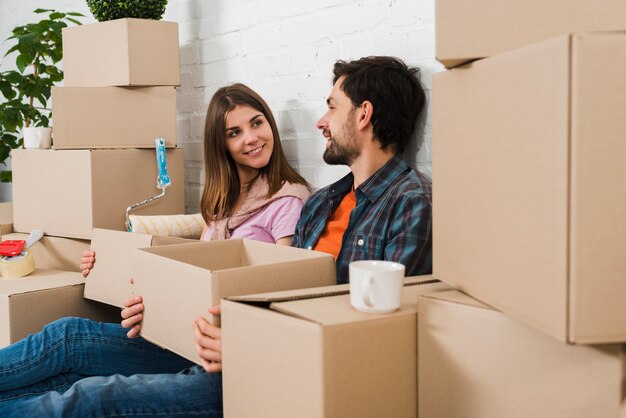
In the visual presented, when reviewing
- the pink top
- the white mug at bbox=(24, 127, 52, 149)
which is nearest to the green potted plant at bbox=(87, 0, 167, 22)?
the white mug at bbox=(24, 127, 52, 149)

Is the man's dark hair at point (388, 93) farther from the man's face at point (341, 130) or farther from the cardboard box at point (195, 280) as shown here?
the cardboard box at point (195, 280)

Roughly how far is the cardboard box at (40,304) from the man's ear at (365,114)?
0.95 m

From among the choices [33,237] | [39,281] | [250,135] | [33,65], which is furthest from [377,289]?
[33,65]

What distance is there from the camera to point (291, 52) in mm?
1982

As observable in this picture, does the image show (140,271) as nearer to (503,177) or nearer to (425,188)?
(425,188)

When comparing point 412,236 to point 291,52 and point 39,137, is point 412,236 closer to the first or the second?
point 291,52

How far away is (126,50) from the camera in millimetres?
2098

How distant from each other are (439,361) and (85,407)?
0.66m

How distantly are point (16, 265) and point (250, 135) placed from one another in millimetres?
785

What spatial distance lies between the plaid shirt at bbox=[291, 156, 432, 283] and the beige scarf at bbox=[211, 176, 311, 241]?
0.27 m

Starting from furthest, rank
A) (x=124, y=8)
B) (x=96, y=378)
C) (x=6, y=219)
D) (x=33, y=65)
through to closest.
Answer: (x=33, y=65), (x=6, y=219), (x=124, y=8), (x=96, y=378)

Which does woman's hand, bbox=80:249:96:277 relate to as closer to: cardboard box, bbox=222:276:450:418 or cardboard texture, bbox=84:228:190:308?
cardboard texture, bbox=84:228:190:308

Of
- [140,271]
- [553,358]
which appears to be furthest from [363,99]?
[553,358]

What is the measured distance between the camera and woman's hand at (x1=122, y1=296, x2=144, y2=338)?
139 cm
